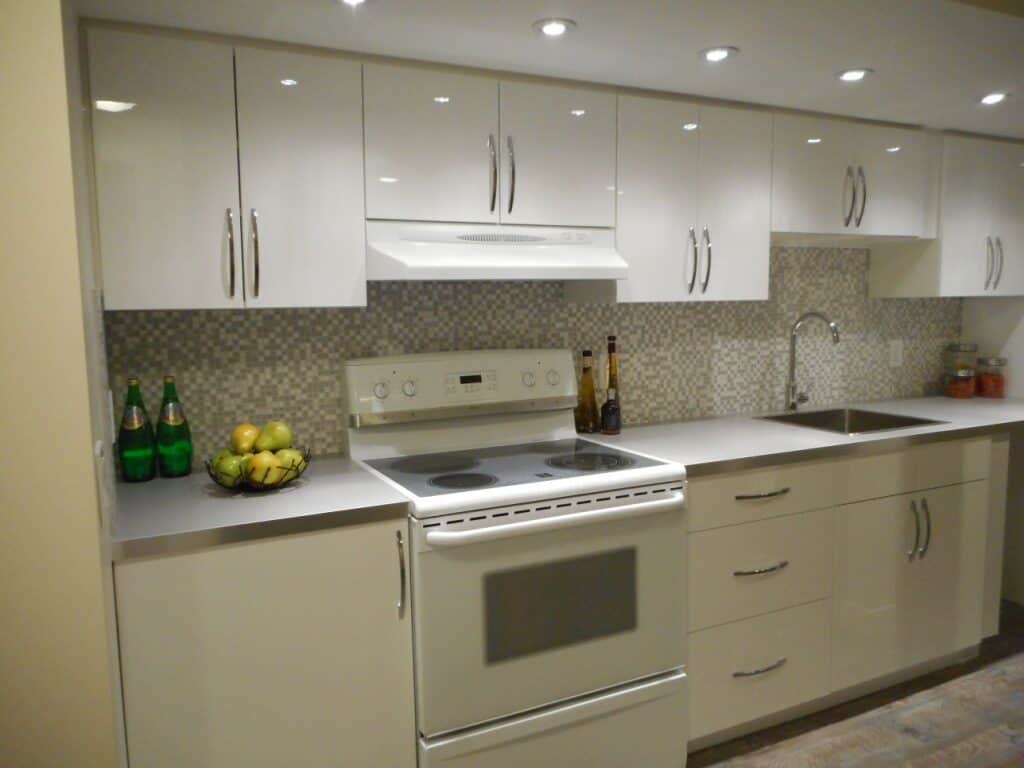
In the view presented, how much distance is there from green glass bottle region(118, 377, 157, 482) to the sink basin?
87.0 inches

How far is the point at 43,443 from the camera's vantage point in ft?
4.22

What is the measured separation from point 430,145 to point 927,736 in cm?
237

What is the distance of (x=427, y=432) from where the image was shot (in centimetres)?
234

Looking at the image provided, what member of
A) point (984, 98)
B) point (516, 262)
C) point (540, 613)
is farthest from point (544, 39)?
point (984, 98)

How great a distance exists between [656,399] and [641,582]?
932 millimetres

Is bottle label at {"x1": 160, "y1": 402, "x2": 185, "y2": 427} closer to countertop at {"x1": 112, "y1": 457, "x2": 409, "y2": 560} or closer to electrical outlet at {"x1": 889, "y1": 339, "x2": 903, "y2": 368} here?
countertop at {"x1": 112, "y1": 457, "x2": 409, "y2": 560}

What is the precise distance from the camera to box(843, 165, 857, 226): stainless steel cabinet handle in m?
2.76

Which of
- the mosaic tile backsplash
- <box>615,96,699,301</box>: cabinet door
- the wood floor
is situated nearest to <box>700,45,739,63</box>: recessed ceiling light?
<box>615,96,699,301</box>: cabinet door

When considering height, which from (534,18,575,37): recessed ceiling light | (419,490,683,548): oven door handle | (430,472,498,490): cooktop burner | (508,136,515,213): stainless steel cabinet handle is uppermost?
(534,18,575,37): recessed ceiling light

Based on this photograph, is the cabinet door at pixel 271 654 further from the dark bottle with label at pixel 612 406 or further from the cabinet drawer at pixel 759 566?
the dark bottle with label at pixel 612 406

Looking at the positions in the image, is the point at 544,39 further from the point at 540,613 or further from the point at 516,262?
the point at 540,613

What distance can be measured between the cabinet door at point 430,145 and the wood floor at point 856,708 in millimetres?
1767

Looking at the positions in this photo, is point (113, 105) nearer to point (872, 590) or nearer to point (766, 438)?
point (766, 438)

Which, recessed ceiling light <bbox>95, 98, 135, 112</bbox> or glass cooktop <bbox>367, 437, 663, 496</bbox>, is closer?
recessed ceiling light <bbox>95, 98, 135, 112</bbox>
